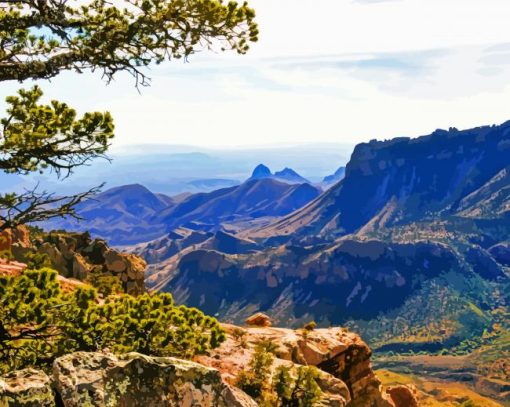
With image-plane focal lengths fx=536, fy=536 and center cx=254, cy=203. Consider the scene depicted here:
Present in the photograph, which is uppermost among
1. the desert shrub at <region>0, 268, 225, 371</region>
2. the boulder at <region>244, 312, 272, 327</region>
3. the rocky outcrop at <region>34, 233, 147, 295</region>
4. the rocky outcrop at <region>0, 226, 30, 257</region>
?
the desert shrub at <region>0, 268, 225, 371</region>

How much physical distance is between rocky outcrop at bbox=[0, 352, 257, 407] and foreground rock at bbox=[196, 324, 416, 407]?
77.3 ft

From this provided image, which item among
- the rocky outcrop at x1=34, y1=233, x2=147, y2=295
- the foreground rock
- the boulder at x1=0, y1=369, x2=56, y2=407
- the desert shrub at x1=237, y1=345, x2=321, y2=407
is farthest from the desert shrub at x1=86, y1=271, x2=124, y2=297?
the boulder at x1=0, y1=369, x2=56, y2=407

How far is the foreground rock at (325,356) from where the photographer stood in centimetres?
4378

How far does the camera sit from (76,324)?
69.7 ft

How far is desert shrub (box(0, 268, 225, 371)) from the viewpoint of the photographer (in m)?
20.5

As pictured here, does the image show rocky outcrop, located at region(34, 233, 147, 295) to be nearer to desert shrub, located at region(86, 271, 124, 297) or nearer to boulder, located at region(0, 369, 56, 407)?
desert shrub, located at region(86, 271, 124, 297)

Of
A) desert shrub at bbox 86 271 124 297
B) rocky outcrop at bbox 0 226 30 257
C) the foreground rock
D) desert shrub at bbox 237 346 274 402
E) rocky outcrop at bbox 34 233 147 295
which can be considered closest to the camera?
desert shrub at bbox 237 346 274 402

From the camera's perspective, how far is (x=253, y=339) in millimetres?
50312

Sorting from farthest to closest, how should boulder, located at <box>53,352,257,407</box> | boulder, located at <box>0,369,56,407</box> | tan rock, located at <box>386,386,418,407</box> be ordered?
tan rock, located at <box>386,386,418,407</box> < boulder, located at <box>53,352,257,407</box> < boulder, located at <box>0,369,56,407</box>

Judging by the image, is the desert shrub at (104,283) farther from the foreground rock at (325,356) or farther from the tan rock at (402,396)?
the tan rock at (402,396)

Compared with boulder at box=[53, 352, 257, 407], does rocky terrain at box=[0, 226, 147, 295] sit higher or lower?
lower

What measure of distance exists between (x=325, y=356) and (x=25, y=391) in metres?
41.8

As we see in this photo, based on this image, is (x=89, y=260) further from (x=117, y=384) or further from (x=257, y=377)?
(x=117, y=384)

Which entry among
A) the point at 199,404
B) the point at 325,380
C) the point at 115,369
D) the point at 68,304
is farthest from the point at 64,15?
the point at 325,380
